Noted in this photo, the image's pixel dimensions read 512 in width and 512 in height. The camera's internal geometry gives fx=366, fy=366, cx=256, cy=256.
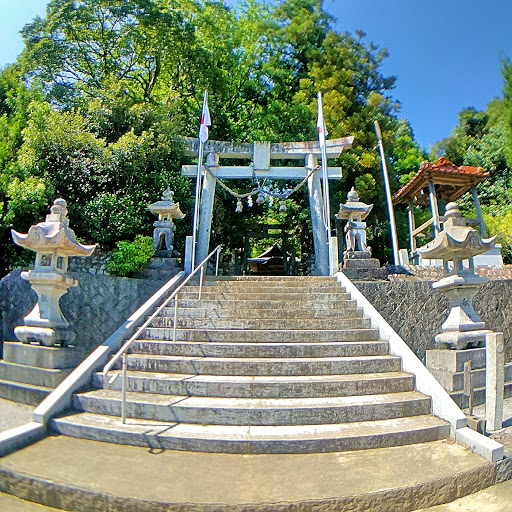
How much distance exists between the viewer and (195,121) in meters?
14.4

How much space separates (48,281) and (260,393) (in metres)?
3.31

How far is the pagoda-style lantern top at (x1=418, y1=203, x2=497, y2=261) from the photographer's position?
16.4 ft

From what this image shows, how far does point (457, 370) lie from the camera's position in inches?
178

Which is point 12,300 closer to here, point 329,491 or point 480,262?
point 329,491

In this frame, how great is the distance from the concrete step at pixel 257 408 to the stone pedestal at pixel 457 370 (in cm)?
54

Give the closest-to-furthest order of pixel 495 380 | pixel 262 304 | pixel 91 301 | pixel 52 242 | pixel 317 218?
pixel 495 380 < pixel 52 242 < pixel 262 304 < pixel 91 301 < pixel 317 218

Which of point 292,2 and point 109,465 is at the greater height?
point 292,2

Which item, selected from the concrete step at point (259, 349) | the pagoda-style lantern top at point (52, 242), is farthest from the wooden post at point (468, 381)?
the pagoda-style lantern top at point (52, 242)

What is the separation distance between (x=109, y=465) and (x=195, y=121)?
13.3m

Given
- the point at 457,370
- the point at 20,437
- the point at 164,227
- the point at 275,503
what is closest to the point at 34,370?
the point at 20,437

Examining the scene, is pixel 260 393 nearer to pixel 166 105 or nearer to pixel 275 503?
pixel 275 503

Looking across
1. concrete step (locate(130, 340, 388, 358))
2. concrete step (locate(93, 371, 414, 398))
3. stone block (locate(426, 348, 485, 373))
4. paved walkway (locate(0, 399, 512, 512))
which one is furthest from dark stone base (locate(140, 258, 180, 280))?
stone block (locate(426, 348, 485, 373))

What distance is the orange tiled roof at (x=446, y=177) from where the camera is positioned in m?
11.5

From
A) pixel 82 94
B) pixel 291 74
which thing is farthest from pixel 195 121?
pixel 291 74
